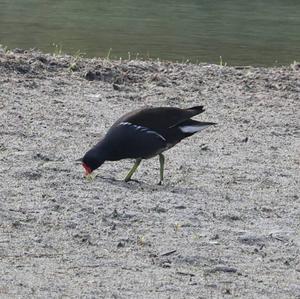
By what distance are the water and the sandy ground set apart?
458cm

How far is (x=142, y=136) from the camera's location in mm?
8109

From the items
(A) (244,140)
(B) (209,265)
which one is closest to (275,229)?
(B) (209,265)

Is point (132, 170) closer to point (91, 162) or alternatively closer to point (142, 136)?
point (142, 136)

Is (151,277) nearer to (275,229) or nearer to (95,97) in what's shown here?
(275,229)

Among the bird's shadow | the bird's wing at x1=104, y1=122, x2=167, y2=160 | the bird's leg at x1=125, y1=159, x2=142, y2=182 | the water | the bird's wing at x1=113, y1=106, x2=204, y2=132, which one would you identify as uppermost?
the bird's wing at x1=113, y1=106, x2=204, y2=132

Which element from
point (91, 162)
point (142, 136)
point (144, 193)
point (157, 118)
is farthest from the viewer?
point (157, 118)

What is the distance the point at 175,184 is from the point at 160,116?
537mm

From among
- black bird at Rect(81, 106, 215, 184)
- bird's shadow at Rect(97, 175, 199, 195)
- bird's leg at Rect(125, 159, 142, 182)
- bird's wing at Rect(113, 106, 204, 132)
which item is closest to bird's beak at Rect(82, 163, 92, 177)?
black bird at Rect(81, 106, 215, 184)

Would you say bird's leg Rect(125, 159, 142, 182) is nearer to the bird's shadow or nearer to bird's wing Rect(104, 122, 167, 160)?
the bird's shadow

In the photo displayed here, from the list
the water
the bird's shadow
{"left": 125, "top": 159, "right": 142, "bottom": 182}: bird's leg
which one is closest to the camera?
the bird's shadow

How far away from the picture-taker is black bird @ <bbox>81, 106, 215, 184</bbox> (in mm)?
7992

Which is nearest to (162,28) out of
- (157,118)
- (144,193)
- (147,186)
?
(157,118)

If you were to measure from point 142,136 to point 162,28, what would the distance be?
1335 centimetres

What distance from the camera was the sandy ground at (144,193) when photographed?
18.9ft
